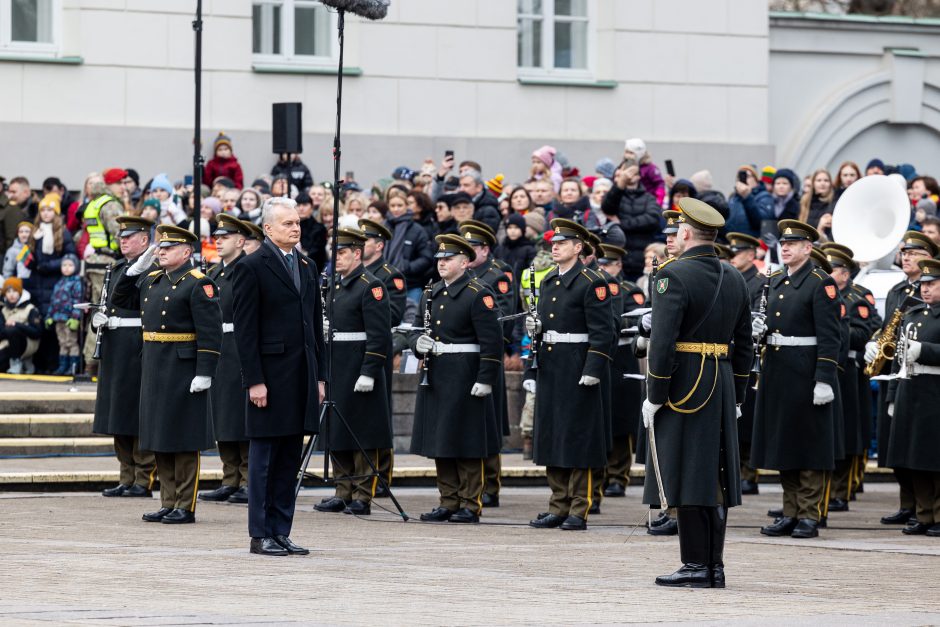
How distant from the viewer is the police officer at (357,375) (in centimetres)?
1435

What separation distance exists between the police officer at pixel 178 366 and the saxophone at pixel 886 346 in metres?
4.94

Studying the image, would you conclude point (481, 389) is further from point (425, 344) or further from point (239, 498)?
point (239, 498)

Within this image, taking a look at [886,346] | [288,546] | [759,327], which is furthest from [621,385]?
[288,546]

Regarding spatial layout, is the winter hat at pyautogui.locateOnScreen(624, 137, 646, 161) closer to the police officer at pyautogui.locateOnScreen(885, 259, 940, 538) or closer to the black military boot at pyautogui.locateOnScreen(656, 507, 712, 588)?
the police officer at pyautogui.locateOnScreen(885, 259, 940, 538)

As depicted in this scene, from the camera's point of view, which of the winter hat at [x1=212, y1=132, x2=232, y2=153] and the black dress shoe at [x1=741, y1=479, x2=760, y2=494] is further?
the winter hat at [x1=212, y1=132, x2=232, y2=153]

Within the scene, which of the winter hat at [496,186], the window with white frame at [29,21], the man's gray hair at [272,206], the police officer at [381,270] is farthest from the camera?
the window with white frame at [29,21]

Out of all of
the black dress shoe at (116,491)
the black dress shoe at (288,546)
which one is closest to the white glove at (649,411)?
the black dress shoe at (288,546)

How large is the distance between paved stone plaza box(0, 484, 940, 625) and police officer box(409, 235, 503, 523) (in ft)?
1.31

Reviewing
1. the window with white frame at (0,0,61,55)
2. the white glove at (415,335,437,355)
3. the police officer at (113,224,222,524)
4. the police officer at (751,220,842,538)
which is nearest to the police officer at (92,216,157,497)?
the police officer at (113,224,222,524)

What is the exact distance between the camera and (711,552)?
33.1 ft

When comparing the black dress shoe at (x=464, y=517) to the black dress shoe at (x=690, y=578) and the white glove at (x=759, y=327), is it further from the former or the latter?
the black dress shoe at (x=690, y=578)

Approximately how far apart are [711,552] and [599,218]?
9.54 metres

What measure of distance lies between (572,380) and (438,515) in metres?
1.37

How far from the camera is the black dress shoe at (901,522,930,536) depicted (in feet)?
45.9
